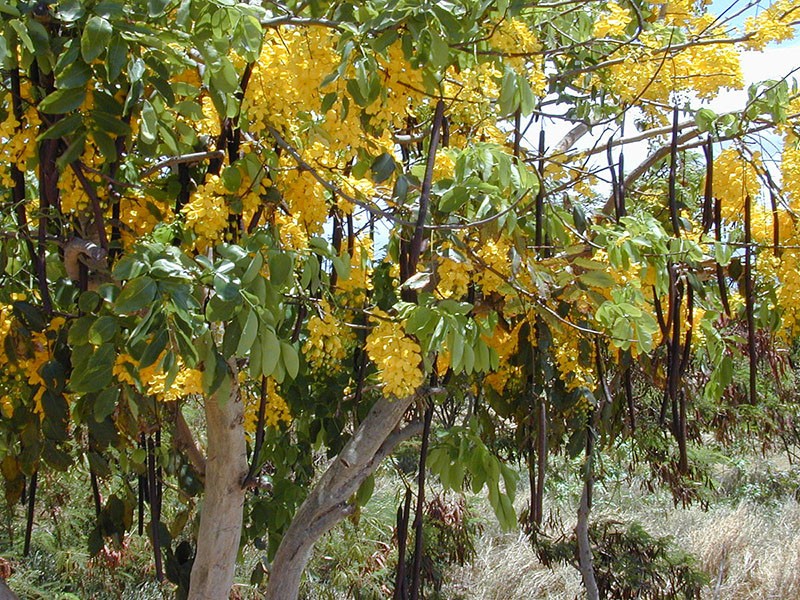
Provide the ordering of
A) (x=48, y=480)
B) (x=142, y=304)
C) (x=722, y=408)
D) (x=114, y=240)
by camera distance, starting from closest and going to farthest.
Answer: (x=142, y=304)
(x=114, y=240)
(x=48, y=480)
(x=722, y=408)

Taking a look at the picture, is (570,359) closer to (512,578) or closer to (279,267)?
(279,267)

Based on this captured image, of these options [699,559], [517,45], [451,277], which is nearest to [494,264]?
[451,277]

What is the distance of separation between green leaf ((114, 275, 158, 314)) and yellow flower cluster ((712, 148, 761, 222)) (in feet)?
4.61

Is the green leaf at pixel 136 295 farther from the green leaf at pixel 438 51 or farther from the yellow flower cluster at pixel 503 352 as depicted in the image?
the yellow flower cluster at pixel 503 352

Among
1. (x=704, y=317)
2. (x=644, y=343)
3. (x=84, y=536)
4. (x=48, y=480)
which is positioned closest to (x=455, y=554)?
(x=84, y=536)

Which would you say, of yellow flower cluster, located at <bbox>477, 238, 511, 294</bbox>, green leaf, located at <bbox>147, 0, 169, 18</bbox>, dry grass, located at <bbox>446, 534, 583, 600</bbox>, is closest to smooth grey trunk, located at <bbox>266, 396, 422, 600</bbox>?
yellow flower cluster, located at <bbox>477, 238, 511, 294</bbox>

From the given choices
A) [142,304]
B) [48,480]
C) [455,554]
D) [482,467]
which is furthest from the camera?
[455,554]

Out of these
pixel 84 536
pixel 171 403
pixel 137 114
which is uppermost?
pixel 137 114

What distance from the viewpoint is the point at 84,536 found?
507 cm

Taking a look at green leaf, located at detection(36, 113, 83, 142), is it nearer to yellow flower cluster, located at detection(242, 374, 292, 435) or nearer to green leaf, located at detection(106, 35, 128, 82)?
green leaf, located at detection(106, 35, 128, 82)

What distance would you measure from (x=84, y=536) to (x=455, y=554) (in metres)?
2.05

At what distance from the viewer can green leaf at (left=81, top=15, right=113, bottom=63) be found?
128 centimetres

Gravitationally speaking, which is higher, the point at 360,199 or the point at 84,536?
the point at 360,199

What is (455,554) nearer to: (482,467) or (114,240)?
(482,467)
